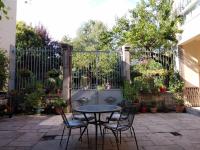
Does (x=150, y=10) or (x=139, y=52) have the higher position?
(x=150, y=10)

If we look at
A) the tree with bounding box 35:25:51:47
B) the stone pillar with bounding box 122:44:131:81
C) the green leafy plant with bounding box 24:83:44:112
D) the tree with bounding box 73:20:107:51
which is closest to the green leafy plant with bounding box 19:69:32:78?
the green leafy plant with bounding box 24:83:44:112

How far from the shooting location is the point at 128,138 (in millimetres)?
5211

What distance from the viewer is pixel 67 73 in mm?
9711

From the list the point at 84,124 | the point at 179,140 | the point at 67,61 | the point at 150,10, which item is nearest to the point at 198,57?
the point at 150,10

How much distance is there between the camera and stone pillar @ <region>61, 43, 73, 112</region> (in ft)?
31.5

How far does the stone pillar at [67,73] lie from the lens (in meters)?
9.61

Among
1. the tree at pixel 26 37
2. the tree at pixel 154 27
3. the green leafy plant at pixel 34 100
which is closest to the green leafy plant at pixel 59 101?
the green leafy plant at pixel 34 100

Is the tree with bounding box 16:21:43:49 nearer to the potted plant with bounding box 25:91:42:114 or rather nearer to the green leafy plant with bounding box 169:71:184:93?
the potted plant with bounding box 25:91:42:114

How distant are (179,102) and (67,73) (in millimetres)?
4630

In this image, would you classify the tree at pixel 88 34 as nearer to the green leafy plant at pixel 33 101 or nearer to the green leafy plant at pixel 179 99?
the green leafy plant at pixel 179 99

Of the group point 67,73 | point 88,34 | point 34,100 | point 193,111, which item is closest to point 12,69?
point 34,100

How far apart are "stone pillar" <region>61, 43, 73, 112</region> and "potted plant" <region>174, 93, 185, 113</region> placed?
426cm

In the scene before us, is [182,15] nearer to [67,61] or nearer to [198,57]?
[198,57]

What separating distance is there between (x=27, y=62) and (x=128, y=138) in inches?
A: 253
